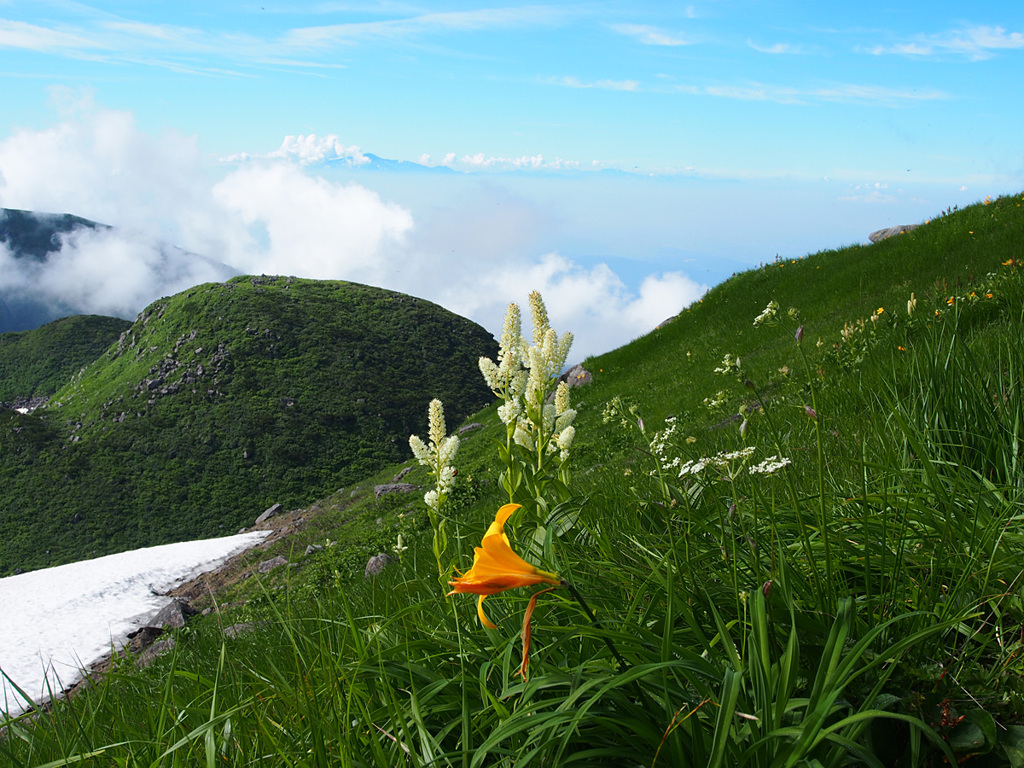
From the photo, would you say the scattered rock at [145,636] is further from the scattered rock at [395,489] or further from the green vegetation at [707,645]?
the green vegetation at [707,645]

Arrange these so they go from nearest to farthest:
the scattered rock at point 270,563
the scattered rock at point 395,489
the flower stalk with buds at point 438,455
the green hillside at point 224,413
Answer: the flower stalk with buds at point 438,455 → the scattered rock at point 270,563 → the scattered rock at point 395,489 → the green hillside at point 224,413

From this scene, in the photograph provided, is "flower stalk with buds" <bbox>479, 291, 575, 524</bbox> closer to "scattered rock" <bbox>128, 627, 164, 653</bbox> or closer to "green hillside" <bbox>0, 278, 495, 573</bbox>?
"scattered rock" <bbox>128, 627, 164, 653</bbox>

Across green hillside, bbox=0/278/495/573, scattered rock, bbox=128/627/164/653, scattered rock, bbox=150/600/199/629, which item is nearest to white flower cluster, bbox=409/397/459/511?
scattered rock, bbox=128/627/164/653

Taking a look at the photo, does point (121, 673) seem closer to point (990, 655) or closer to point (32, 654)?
point (990, 655)

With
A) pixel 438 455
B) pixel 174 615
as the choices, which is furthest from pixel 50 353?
pixel 438 455

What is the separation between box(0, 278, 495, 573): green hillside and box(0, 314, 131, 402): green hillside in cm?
1359

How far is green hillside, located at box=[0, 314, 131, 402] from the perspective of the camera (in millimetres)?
104375

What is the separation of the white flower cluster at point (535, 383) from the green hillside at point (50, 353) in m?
121

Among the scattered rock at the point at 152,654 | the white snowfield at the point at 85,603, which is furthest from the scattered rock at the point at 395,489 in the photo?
the scattered rock at the point at 152,654

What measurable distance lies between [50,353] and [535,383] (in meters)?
133

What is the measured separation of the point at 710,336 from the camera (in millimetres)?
19000

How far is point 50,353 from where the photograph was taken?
110 meters

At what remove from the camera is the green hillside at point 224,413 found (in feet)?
208

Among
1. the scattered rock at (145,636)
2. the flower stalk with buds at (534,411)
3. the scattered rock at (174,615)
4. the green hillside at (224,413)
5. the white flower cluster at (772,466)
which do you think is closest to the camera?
the white flower cluster at (772,466)
